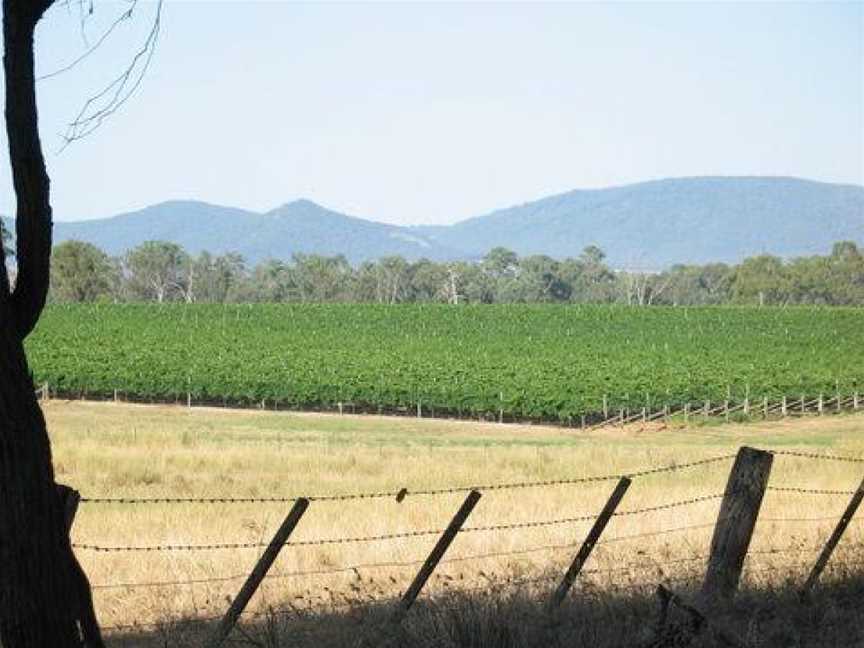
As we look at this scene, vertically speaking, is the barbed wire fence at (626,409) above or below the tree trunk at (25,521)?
below

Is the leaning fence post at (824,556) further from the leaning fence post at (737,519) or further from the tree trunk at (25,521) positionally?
the tree trunk at (25,521)

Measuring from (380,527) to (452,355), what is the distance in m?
64.8

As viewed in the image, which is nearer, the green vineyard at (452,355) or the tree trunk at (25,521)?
the tree trunk at (25,521)

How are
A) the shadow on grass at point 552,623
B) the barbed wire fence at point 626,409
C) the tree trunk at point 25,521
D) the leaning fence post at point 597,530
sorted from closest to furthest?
the tree trunk at point 25,521 < the shadow on grass at point 552,623 < the leaning fence post at point 597,530 < the barbed wire fence at point 626,409

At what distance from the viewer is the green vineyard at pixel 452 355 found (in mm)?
66812

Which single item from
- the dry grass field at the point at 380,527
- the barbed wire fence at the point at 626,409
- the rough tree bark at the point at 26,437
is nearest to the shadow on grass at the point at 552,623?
the dry grass field at the point at 380,527

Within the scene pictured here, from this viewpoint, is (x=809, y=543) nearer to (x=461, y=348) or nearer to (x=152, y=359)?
(x=152, y=359)

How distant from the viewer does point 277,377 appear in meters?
71.1

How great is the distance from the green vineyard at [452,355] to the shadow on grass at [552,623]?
178 feet

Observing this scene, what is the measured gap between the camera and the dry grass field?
1019 centimetres

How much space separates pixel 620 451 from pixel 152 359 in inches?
1712

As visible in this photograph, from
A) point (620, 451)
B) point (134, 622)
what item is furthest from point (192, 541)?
point (620, 451)

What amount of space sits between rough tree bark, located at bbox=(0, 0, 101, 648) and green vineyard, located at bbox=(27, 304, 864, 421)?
57627 mm

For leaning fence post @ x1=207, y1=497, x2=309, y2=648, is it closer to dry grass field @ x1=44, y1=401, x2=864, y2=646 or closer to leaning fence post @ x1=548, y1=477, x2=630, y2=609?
dry grass field @ x1=44, y1=401, x2=864, y2=646
